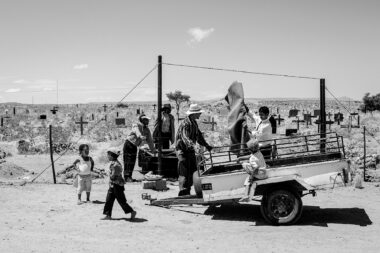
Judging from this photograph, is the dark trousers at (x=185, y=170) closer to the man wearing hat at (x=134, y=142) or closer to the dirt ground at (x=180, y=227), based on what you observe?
the dirt ground at (x=180, y=227)

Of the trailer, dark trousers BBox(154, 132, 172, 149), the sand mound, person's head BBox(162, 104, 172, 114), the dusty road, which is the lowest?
the dusty road

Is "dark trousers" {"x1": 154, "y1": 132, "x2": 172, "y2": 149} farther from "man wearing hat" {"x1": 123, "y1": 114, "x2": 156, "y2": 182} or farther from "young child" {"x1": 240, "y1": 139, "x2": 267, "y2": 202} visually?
"young child" {"x1": 240, "y1": 139, "x2": 267, "y2": 202}

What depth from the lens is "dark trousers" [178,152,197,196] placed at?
862cm

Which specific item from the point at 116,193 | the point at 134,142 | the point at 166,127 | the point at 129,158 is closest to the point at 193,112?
the point at 116,193

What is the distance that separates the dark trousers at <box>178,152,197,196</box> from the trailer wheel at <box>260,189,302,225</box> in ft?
6.59

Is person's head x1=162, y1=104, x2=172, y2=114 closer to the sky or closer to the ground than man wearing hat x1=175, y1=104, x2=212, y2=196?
closer to the sky

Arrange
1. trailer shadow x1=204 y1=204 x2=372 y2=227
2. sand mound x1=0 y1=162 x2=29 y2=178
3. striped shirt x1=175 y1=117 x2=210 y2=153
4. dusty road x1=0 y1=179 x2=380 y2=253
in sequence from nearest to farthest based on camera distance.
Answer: dusty road x1=0 y1=179 x2=380 y2=253, trailer shadow x1=204 y1=204 x2=372 y2=227, striped shirt x1=175 y1=117 x2=210 y2=153, sand mound x1=0 y1=162 x2=29 y2=178

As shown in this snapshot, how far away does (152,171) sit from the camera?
39.5 ft

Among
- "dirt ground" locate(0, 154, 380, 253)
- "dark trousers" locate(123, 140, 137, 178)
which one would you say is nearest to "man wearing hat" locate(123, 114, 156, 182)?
"dark trousers" locate(123, 140, 137, 178)

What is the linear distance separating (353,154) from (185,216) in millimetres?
11990

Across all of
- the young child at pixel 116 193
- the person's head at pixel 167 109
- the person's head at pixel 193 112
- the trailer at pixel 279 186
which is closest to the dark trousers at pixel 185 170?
→ the person's head at pixel 193 112

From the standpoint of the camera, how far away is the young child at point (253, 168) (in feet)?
22.8

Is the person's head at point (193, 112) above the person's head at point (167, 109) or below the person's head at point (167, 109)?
below

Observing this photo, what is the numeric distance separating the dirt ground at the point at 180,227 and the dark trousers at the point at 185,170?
412mm
